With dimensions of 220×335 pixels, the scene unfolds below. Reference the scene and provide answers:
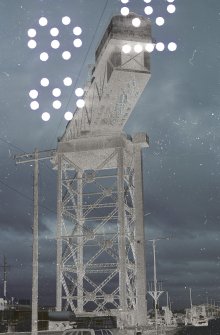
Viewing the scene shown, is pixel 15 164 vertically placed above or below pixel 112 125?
below

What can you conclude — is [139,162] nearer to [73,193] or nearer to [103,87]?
[73,193]

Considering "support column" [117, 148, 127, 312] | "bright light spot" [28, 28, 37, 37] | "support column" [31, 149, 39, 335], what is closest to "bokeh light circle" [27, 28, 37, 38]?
"bright light spot" [28, 28, 37, 37]

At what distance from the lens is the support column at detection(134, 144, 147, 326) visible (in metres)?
48.6

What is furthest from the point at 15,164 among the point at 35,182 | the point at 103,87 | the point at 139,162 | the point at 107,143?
the point at 139,162

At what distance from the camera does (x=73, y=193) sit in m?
49.8

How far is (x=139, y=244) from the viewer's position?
49.5m

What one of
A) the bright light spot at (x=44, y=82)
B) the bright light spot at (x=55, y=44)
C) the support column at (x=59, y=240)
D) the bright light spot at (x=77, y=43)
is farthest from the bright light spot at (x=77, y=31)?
the support column at (x=59, y=240)

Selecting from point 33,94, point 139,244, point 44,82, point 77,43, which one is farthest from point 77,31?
point 139,244

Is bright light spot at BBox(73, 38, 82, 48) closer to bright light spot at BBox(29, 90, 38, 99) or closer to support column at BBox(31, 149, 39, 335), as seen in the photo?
bright light spot at BBox(29, 90, 38, 99)

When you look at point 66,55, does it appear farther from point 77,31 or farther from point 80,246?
point 80,246

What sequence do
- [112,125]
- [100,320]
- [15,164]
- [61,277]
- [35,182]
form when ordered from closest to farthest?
[35,182] < [15,164] < [100,320] < [112,125] < [61,277]

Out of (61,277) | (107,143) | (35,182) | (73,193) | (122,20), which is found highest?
(122,20)

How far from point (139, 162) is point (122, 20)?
771 inches

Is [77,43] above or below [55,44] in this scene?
above
